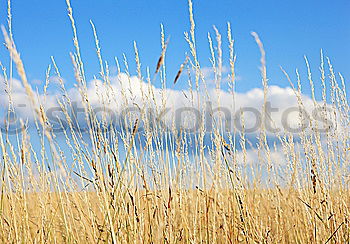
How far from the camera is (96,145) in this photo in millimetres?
1567

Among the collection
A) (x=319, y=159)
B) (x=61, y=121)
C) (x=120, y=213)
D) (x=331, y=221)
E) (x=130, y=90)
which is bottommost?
(x=331, y=221)

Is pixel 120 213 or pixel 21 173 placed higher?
pixel 21 173

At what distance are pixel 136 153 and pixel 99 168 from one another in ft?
1.40

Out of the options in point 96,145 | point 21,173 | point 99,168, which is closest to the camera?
point 99,168

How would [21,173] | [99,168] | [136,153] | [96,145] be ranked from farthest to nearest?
[21,173], [136,153], [96,145], [99,168]

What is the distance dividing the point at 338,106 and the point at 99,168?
1.73 metres

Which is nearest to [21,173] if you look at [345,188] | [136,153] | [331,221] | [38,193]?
[38,193]

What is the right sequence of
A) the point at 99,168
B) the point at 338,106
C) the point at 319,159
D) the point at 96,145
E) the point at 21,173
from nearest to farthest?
the point at 99,168 → the point at 96,145 → the point at 21,173 → the point at 319,159 → the point at 338,106

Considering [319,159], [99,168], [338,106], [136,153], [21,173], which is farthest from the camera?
[338,106]

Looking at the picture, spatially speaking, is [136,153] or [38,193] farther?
[38,193]

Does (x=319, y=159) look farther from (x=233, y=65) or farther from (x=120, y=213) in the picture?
(x=120, y=213)

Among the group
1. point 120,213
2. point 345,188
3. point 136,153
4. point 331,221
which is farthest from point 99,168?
point 345,188

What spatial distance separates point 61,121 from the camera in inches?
81.7

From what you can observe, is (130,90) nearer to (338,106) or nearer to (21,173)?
(21,173)
